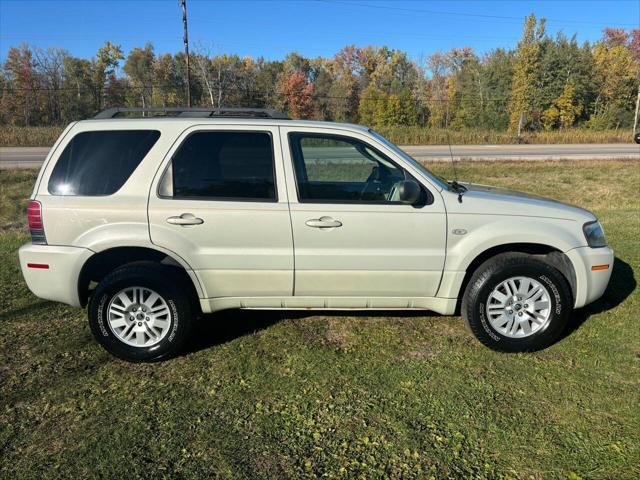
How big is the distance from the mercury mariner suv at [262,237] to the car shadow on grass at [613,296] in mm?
670

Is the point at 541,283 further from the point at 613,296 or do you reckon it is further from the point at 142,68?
the point at 142,68

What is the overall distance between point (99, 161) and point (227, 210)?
43.9 inches

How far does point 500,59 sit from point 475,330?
2328 inches

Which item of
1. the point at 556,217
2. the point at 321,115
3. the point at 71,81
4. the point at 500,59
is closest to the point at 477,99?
the point at 500,59

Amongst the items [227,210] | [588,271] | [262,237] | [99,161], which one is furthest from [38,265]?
[588,271]

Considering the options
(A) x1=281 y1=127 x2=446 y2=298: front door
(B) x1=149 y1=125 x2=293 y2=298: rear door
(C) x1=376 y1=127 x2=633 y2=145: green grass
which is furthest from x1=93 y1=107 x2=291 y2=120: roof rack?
(C) x1=376 y1=127 x2=633 y2=145: green grass

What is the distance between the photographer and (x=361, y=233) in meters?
3.90

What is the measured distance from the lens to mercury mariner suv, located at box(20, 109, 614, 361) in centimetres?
386

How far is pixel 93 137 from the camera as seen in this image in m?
3.95

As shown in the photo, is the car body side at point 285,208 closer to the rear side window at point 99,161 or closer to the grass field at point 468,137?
the rear side window at point 99,161

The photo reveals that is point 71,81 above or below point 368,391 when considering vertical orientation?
above

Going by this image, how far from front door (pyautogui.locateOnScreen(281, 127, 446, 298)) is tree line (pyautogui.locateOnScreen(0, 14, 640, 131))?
149 ft

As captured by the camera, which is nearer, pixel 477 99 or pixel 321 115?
pixel 477 99

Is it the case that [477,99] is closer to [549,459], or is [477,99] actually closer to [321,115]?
[321,115]
